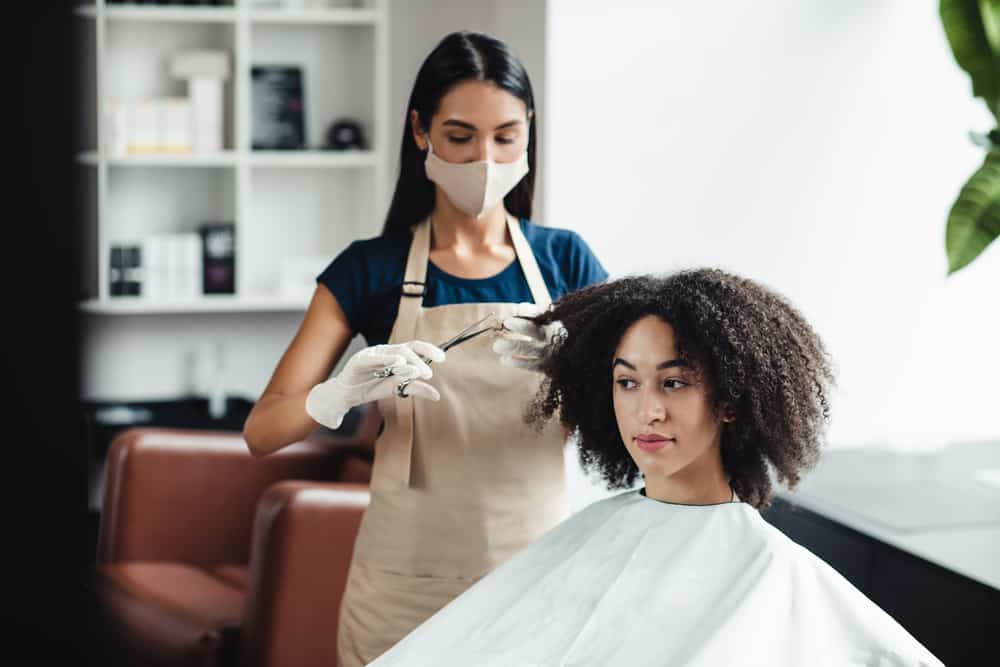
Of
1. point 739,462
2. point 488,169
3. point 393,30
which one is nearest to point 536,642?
point 739,462

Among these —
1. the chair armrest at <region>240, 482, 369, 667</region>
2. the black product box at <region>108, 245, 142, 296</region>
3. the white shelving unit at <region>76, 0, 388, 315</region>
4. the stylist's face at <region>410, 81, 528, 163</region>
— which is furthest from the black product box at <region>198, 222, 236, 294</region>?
the stylist's face at <region>410, 81, 528, 163</region>

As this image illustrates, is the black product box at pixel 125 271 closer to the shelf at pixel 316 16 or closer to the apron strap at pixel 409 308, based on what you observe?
the shelf at pixel 316 16

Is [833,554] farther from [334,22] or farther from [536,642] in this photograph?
[334,22]

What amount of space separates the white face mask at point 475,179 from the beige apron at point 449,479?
115 millimetres

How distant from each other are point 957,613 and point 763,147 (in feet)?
4.14

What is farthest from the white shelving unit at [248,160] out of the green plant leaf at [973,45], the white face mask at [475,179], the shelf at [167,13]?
the white face mask at [475,179]

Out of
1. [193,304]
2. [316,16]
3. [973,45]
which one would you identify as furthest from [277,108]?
[973,45]

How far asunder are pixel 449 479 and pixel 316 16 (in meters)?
2.93

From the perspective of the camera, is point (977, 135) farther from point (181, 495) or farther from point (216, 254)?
point (216, 254)

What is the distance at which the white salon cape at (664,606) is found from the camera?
130 cm

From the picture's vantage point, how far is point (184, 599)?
296 centimetres

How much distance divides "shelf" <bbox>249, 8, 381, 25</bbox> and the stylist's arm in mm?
2756

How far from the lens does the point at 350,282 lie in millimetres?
1662

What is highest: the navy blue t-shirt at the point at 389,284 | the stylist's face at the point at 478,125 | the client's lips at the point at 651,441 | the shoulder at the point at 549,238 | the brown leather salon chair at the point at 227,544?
the stylist's face at the point at 478,125
